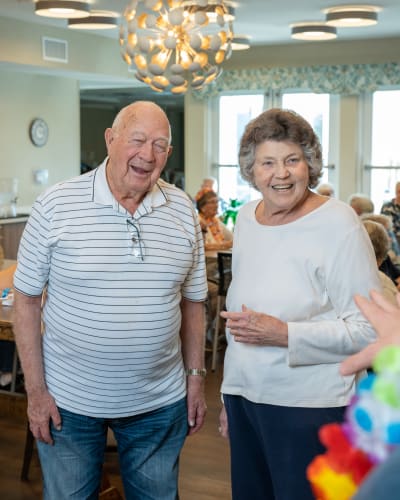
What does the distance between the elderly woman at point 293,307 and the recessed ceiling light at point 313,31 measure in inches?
269

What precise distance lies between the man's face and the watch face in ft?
27.6

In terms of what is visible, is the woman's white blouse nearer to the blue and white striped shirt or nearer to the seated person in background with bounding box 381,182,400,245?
the blue and white striped shirt

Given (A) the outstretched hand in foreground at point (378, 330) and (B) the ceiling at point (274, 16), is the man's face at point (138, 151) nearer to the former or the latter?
(A) the outstretched hand in foreground at point (378, 330)

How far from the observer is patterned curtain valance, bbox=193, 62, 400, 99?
32.5 feet

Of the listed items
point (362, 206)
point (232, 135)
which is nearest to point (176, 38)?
point (362, 206)

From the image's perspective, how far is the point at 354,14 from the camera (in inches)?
303

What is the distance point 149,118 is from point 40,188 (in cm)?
858

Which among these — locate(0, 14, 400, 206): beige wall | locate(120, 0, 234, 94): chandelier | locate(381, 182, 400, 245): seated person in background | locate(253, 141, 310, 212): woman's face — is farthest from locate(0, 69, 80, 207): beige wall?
locate(253, 141, 310, 212): woman's face

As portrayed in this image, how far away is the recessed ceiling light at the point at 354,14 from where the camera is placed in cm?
770

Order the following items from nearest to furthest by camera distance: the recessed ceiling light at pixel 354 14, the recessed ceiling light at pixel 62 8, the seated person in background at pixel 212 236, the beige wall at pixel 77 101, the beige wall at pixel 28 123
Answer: the seated person in background at pixel 212 236 < the recessed ceiling light at pixel 62 8 < the recessed ceiling light at pixel 354 14 < the beige wall at pixel 77 101 < the beige wall at pixel 28 123

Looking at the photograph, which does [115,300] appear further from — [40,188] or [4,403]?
[40,188]

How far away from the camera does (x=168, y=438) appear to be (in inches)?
86.1

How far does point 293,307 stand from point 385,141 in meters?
8.73

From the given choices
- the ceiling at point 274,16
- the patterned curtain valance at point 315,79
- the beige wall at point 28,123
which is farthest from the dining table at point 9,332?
the patterned curtain valance at point 315,79
